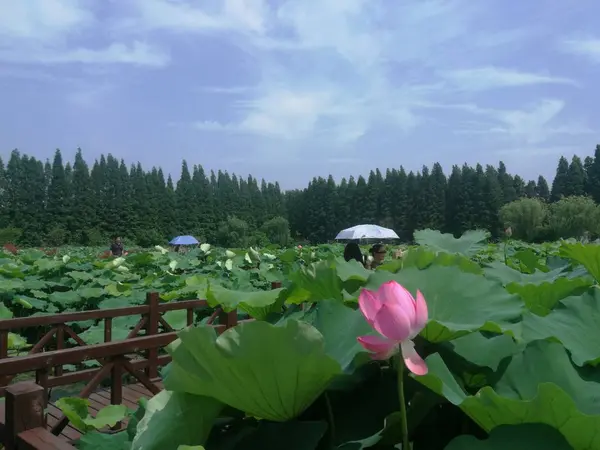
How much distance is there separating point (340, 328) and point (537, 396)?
28cm

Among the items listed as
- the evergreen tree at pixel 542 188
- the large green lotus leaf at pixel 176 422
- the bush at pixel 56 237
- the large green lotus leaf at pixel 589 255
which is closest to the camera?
the large green lotus leaf at pixel 176 422

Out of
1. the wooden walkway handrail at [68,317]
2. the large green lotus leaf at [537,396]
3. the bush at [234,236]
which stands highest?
the large green lotus leaf at [537,396]

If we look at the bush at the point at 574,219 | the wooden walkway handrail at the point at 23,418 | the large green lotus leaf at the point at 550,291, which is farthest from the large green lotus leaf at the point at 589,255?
the bush at the point at 574,219

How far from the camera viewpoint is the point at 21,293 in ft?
20.1

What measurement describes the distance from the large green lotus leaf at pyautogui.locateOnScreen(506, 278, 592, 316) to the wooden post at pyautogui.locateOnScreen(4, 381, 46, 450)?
Result: 1012 mm

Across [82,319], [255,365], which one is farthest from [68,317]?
[255,365]

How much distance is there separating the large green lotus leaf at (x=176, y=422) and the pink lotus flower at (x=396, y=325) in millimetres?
202

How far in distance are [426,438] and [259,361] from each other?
0.72ft

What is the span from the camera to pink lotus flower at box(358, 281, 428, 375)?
471 millimetres

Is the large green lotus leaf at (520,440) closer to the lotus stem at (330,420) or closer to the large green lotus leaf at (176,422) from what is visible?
the lotus stem at (330,420)

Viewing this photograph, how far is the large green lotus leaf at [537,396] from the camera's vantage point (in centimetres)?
44

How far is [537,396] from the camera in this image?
43 centimetres

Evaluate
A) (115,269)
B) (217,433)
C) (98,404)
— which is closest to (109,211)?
(115,269)

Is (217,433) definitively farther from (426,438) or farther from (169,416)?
(426,438)
